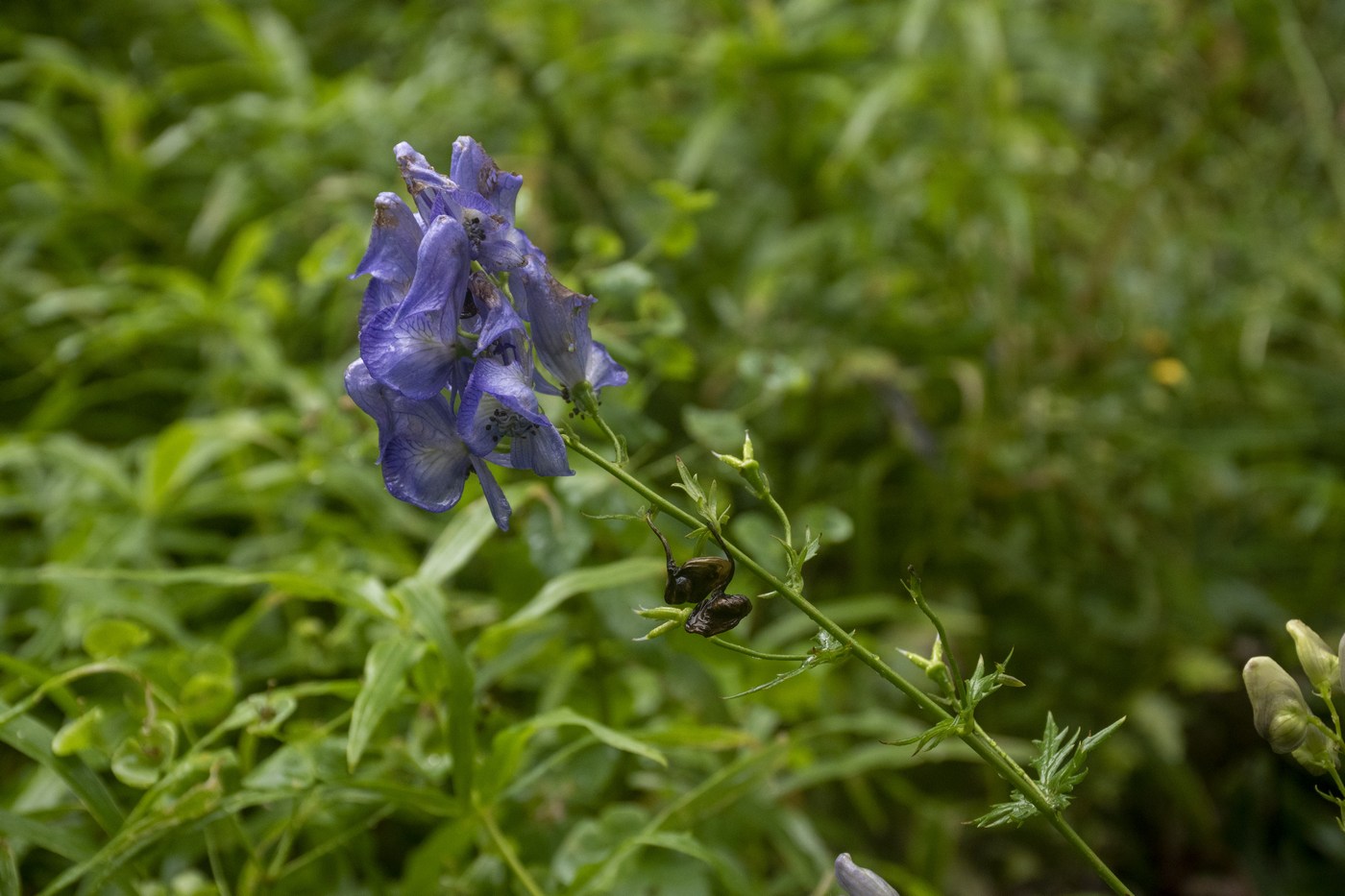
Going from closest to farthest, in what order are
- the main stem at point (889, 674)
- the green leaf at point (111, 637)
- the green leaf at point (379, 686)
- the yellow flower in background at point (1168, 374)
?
the main stem at point (889, 674), the green leaf at point (379, 686), the green leaf at point (111, 637), the yellow flower in background at point (1168, 374)

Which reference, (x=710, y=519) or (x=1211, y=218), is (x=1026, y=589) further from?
(x=710, y=519)

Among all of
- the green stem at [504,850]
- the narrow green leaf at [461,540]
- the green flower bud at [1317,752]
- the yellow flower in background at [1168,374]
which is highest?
the narrow green leaf at [461,540]

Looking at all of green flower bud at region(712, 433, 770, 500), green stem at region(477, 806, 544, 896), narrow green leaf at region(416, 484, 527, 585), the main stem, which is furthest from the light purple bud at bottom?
narrow green leaf at region(416, 484, 527, 585)

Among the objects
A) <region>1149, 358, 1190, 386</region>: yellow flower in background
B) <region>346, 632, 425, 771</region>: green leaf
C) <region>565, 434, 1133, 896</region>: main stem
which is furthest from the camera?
<region>1149, 358, 1190, 386</region>: yellow flower in background

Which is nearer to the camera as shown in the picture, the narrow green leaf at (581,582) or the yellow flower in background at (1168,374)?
the narrow green leaf at (581,582)

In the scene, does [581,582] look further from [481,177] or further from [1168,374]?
[1168,374]

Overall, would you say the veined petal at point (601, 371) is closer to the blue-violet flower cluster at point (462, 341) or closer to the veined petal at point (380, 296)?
the blue-violet flower cluster at point (462, 341)

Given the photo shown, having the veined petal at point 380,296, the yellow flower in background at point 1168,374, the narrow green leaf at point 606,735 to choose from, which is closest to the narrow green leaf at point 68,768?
the narrow green leaf at point 606,735

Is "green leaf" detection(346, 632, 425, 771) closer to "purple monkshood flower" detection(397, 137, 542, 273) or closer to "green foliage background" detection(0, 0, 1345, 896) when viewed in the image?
"green foliage background" detection(0, 0, 1345, 896)
